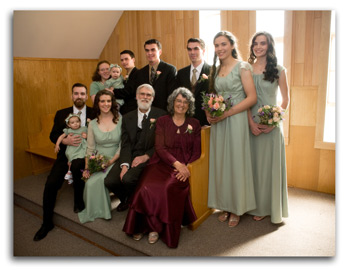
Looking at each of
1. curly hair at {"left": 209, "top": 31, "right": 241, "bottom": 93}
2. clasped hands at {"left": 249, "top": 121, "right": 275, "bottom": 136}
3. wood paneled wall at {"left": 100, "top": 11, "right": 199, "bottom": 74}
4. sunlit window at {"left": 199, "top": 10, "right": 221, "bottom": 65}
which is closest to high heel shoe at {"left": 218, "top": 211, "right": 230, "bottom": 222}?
clasped hands at {"left": 249, "top": 121, "right": 275, "bottom": 136}

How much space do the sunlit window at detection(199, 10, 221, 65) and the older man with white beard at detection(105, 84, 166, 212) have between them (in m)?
1.15

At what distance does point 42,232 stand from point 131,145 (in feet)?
4.15

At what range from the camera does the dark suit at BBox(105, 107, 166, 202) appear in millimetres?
3139

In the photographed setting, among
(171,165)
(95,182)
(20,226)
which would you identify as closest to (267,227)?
(171,165)

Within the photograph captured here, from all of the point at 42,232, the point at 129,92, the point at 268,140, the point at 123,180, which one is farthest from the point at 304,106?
the point at 42,232

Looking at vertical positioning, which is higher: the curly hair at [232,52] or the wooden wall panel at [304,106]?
the curly hair at [232,52]

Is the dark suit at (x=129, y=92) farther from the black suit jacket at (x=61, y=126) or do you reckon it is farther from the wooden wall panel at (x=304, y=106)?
the wooden wall panel at (x=304, y=106)

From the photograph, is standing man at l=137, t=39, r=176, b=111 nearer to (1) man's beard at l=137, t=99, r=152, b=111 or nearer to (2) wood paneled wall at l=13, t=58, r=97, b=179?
(1) man's beard at l=137, t=99, r=152, b=111

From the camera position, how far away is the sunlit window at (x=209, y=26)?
3.71 meters

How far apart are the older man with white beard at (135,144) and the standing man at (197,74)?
1.30ft

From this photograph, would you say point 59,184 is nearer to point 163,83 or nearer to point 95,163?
point 95,163

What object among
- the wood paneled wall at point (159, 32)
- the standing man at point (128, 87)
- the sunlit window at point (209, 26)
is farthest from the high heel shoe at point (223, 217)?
the wood paneled wall at point (159, 32)
